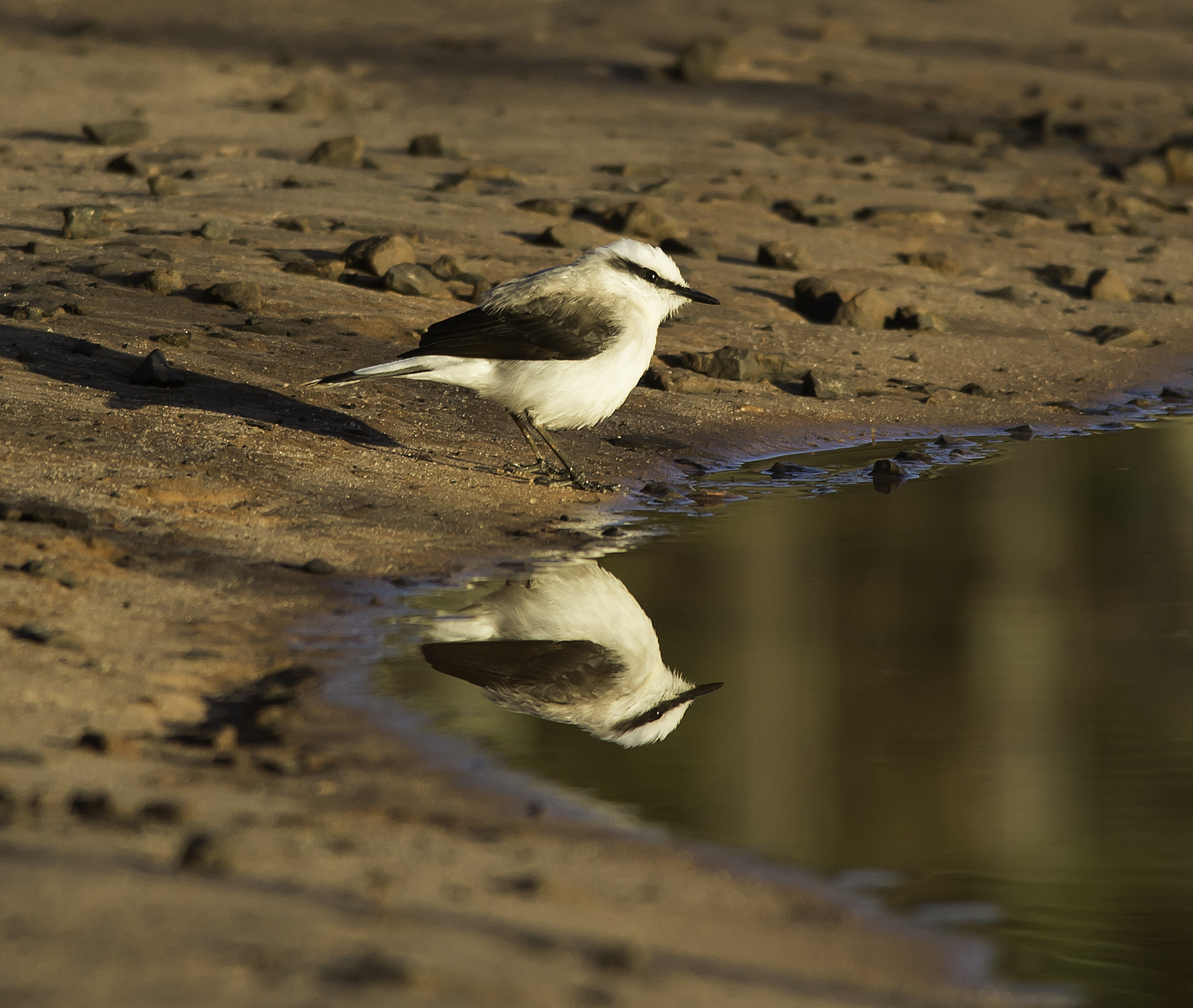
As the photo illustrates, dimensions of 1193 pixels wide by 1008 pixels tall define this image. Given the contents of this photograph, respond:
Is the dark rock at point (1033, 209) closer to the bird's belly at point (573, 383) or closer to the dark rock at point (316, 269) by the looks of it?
the dark rock at point (316, 269)

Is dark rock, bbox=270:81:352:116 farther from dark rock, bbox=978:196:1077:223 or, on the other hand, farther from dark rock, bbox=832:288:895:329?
dark rock, bbox=832:288:895:329

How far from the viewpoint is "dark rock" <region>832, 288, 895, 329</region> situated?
10.2m

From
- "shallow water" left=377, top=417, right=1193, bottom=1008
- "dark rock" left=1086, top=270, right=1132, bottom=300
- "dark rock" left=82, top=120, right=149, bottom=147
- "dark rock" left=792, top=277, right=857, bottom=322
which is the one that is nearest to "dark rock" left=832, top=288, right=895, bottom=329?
"dark rock" left=792, top=277, right=857, bottom=322

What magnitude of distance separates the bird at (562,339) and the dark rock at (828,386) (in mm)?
2159

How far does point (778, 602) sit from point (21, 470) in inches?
126

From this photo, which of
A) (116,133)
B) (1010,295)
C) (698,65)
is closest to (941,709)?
(1010,295)

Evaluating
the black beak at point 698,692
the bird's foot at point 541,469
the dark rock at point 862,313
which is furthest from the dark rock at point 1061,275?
the black beak at point 698,692

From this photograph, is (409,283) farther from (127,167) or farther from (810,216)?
(127,167)

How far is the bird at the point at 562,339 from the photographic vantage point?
668 centimetres

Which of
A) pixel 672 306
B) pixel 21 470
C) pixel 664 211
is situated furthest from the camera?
pixel 664 211

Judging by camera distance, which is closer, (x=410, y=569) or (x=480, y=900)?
(x=480, y=900)

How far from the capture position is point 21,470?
6.30 metres

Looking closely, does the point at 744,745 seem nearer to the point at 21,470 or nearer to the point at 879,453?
the point at 21,470

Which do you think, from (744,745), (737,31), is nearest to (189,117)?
(737,31)
